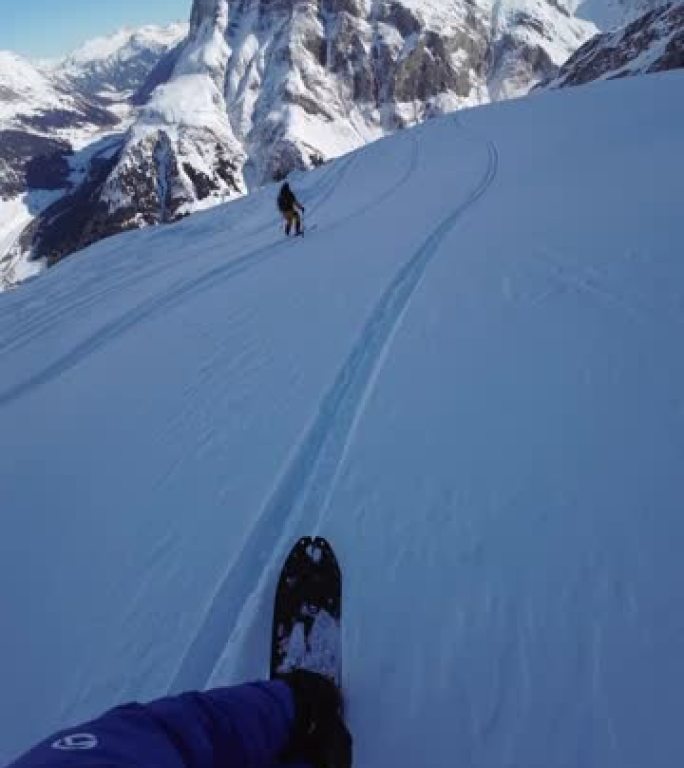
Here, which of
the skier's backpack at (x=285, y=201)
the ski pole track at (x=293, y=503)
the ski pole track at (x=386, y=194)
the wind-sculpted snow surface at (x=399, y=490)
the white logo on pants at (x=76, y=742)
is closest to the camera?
the white logo on pants at (x=76, y=742)

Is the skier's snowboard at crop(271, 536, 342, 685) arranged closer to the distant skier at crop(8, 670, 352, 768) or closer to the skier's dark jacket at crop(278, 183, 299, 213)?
the distant skier at crop(8, 670, 352, 768)

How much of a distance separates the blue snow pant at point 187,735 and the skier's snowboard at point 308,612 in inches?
25.1

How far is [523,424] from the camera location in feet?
17.5

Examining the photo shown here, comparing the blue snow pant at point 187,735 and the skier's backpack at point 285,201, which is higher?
the skier's backpack at point 285,201

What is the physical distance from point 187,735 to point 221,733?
234 millimetres

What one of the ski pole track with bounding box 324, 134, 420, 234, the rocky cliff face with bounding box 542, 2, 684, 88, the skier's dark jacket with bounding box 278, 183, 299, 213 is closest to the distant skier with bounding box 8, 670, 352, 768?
the skier's dark jacket with bounding box 278, 183, 299, 213

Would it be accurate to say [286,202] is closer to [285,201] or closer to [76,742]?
[285,201]

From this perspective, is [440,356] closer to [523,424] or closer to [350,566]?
[523,424]

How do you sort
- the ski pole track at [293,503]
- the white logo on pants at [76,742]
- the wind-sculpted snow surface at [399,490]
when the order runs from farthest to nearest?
the ski pole track at [293,503] → the wind-sculpted snow surface at [399,490] → the white logo on pants at [76,742]

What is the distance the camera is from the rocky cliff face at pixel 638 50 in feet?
384

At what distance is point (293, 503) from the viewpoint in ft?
16.2

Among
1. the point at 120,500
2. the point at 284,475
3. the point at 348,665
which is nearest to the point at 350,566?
the point at 348,665

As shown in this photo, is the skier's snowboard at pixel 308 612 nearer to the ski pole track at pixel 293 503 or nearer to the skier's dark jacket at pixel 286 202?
the ski pole track at pixel 293 503

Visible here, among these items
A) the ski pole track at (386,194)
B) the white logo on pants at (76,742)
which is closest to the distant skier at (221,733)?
the white logo on pants at (76,742)
